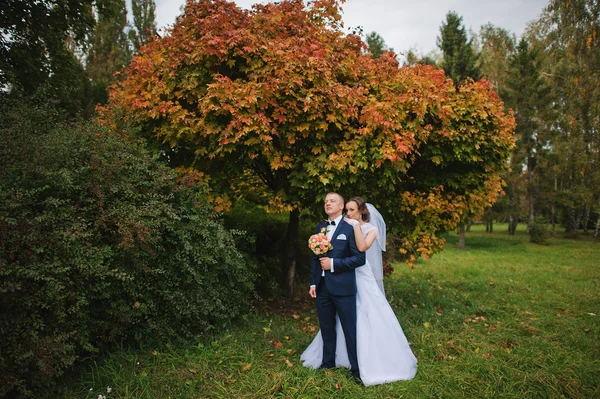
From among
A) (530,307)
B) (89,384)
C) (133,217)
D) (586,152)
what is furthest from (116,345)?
(586,152)

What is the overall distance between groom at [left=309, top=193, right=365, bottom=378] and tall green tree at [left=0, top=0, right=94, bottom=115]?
5.72m

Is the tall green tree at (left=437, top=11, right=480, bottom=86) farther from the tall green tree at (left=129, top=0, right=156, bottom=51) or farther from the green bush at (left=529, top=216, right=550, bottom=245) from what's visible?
the tall green tree at (left=129, top=0, right=156, bottom=51)

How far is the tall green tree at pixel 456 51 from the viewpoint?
17297 mm

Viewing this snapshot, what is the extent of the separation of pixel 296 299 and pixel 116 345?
12.0 ft

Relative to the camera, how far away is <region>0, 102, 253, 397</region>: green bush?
3.03 meters

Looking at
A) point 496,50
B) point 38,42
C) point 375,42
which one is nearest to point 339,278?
point 38,42

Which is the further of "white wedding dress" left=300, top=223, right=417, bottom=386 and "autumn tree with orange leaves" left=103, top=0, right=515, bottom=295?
"autumn tree with orange leaves" left=103, top=0, right=515, bottom=295

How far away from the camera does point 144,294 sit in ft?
13.1

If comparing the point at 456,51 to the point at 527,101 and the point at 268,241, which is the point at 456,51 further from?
the point at 268,241

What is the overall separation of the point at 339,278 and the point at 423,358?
158cm

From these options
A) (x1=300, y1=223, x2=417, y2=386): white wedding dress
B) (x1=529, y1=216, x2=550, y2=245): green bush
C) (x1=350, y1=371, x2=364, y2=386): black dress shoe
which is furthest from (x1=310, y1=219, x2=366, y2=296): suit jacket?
(x1=529, y1=216, x2=550, y2=245): green bush

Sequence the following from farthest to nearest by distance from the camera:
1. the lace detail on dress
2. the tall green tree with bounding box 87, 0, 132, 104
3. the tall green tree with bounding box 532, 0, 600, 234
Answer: the tall green tree with bounding box 87, 0, 132, 104
the tall green tree with bounding box 532, 0, 600, 234
the lace detail on dress

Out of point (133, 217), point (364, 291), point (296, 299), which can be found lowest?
point (296, 299)

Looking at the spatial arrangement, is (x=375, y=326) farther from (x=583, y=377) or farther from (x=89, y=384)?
(x=89, y=384)
